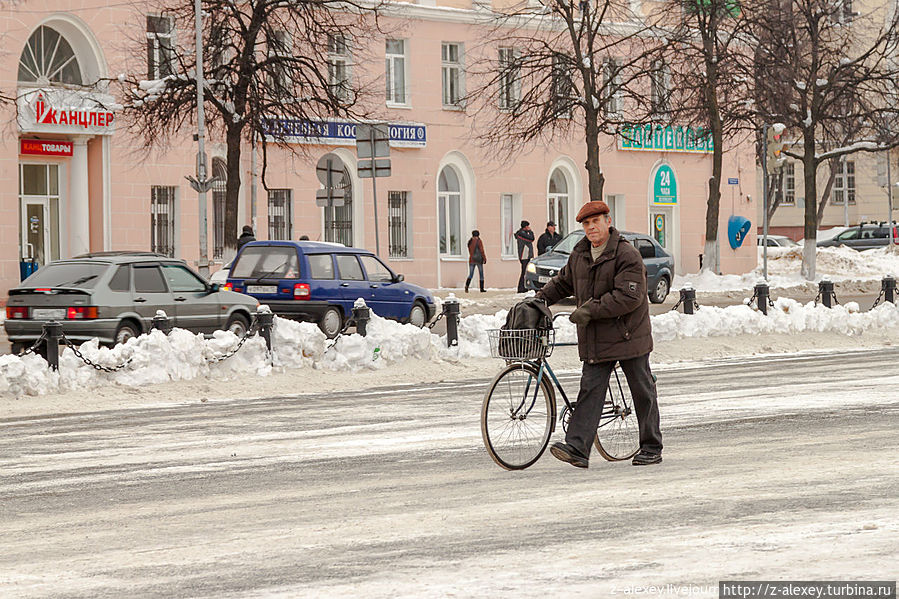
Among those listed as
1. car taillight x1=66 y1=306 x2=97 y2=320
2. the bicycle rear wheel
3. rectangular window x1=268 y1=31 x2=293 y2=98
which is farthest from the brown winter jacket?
rectangular window x1=268 y1=31 x2=293 y2=98

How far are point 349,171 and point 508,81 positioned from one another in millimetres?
5678

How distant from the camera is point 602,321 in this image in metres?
10.4

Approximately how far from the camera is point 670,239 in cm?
5044

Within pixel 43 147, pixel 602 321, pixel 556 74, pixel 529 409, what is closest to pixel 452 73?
pixel 556 74

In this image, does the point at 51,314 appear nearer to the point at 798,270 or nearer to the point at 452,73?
the point at 452,73

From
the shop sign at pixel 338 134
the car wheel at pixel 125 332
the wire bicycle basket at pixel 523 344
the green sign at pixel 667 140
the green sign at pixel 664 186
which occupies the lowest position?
the car wheel at pixel 125 332

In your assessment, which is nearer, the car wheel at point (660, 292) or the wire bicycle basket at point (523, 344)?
the wire bicycle basket at point (523, 344)

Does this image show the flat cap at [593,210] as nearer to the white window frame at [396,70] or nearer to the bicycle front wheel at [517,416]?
the bicycle front wheel at [517,416]

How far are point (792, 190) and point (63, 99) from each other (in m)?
59.0

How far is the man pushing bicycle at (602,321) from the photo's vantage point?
10.2 metres

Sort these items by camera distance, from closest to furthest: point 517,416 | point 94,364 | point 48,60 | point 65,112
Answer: point 517,416 < point 94,364 < point 65,112 < point 48,60

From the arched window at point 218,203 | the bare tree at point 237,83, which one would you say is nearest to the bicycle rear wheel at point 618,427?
the bare tree at point 237,83

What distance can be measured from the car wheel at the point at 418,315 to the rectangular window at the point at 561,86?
14.1m

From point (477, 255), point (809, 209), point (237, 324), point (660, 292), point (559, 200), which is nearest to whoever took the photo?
point (237, 324)
